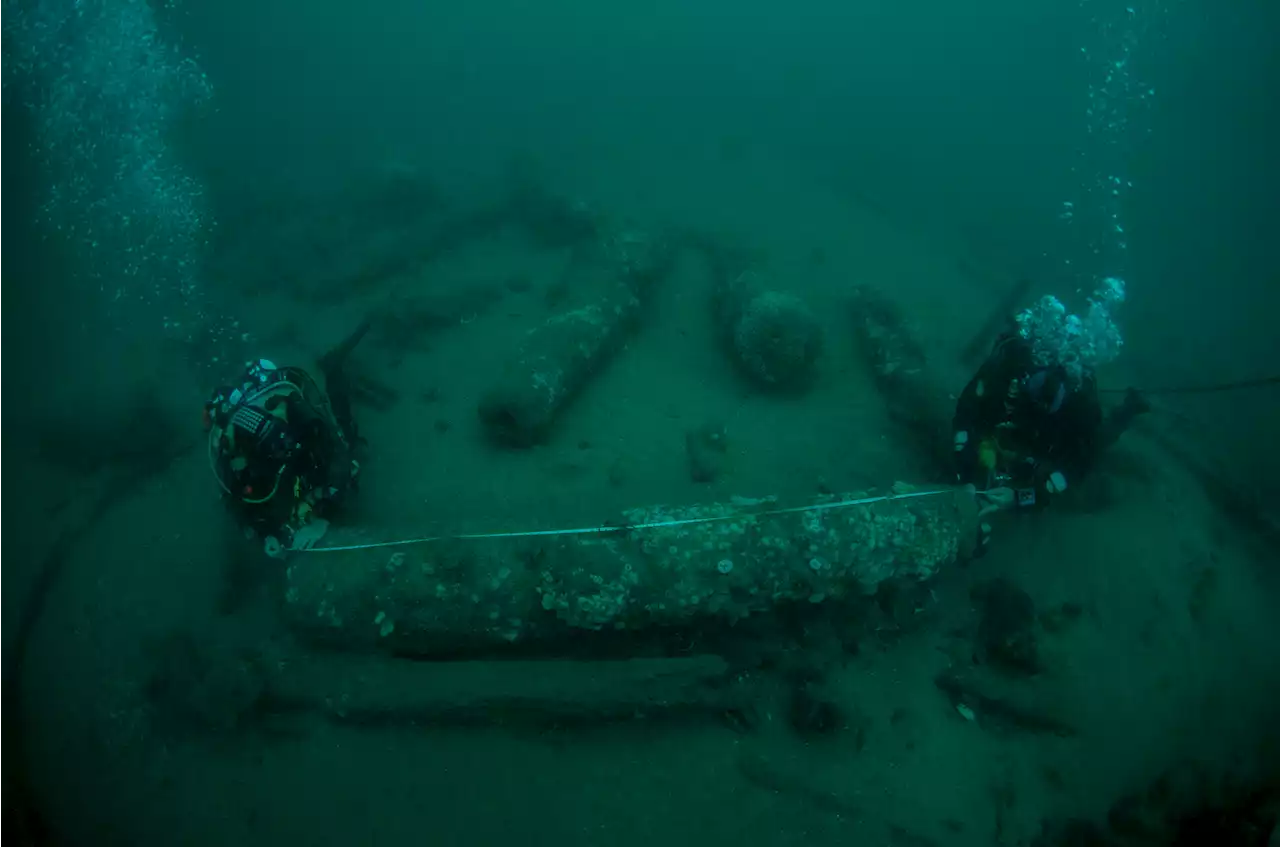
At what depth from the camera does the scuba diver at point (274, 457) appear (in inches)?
167

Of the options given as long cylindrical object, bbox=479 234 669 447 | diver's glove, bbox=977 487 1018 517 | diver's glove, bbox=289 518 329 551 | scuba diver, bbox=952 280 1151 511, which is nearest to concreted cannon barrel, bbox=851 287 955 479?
scuba diver, bbox=952 280 1151 511

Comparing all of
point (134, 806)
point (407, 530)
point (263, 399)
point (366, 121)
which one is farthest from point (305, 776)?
point (366, 121)

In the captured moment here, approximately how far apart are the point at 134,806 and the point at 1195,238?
27.6 m

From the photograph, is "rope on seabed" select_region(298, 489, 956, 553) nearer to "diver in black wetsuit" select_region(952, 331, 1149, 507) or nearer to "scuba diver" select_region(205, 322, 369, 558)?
"scuba diver" select_region(205, 322, 369, 558)

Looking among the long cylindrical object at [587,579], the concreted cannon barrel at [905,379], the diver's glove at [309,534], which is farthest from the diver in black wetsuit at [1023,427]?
the diver's glove at [309,534]

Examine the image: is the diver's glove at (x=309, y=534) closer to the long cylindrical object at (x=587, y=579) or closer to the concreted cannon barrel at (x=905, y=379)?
the long cylindrical object at (x=587, y=579)

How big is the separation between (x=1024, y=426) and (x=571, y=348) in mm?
4623

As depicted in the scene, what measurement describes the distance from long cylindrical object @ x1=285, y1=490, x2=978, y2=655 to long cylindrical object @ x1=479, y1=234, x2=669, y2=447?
210 cm

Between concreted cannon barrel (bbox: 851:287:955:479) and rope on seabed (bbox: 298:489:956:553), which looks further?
concreted cannon barrel (bbox: 851:287:955:479)

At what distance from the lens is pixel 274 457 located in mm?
4270

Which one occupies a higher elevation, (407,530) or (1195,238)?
(407,530)

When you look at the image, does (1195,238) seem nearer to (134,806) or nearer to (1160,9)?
(134,806)

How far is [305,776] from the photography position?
154 inches

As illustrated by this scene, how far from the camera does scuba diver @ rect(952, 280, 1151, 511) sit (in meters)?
5.21
